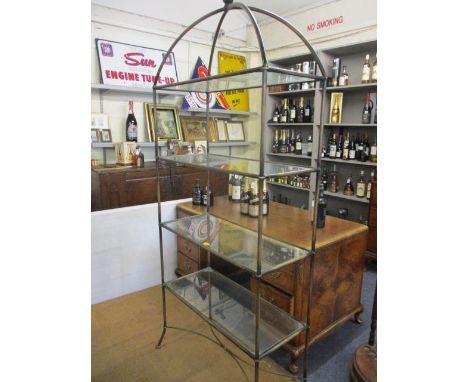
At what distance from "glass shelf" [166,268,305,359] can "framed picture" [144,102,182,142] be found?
208 cm

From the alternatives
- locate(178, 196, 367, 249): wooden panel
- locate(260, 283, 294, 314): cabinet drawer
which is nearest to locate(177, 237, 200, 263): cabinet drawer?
locate(178, 196, 367, 249): wooden panel

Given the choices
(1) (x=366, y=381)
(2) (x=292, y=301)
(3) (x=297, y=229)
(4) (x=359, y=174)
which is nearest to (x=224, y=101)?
(4) (x=359, y=174)

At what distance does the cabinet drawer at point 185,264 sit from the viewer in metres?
2.44

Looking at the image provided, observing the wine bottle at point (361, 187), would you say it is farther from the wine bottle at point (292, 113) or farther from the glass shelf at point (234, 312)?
the glass shelf at point (234, 312)

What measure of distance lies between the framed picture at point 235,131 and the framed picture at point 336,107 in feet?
4.72

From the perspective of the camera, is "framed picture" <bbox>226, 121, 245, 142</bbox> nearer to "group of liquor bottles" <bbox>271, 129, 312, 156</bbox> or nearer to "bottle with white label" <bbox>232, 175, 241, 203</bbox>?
"group of liquor bottles" <bbox>271, 129, 312, 156</bbox>

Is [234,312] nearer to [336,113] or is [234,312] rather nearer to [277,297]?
[277,297]

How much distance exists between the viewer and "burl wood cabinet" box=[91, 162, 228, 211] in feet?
9.53

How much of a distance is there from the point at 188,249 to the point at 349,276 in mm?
1153
